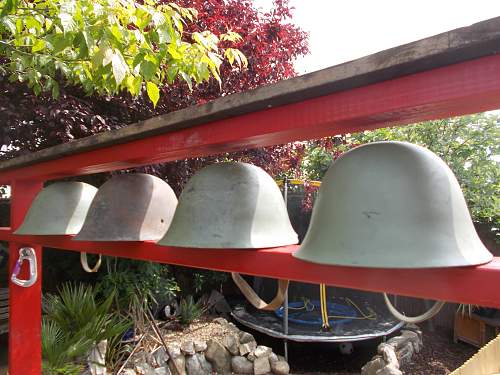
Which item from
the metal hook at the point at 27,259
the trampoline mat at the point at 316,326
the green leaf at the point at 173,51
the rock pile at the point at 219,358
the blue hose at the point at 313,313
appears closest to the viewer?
the green leaf at the point at 173,51

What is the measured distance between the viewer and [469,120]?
6812mm

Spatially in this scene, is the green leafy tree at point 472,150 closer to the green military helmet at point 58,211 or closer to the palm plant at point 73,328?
the palm plant at point 73,328

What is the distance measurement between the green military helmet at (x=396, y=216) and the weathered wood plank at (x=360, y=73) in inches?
6.8

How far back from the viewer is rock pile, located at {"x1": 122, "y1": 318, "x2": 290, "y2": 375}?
4.92 m

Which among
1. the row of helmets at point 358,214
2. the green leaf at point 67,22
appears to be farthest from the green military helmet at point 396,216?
the green leaf at point 67,22

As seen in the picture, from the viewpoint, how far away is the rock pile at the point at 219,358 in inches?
194

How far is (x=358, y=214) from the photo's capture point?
2.72 feet

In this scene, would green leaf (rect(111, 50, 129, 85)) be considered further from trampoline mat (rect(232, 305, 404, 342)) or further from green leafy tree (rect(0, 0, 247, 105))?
trampoline mat (rect(232, 305, 404, 342))

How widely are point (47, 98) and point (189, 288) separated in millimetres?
4279

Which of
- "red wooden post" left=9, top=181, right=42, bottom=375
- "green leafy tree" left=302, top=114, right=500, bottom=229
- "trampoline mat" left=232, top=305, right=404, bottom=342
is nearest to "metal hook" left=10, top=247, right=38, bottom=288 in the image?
"red wooden post" left=9, top=181, right=42, bottom=375

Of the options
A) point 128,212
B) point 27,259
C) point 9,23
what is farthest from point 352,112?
point 27,259

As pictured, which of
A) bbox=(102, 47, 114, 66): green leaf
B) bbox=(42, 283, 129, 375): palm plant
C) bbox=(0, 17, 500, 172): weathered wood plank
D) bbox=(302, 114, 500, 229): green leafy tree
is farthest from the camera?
bbox=(302, 114, 500, 229): green leafy tree

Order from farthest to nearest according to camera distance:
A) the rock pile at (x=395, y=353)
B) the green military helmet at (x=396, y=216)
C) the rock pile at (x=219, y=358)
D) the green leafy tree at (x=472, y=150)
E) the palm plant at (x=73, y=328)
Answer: the green leafy tree at (x=472, y=150) < the rock pile at (x=395, y=353) < the rock pile at (x=219, y=358) < the palm plant at (x=73, y=328) < the green military helmet at (x=396, y=216)

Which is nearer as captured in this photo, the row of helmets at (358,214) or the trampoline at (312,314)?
the row of helmets at (358,214)
